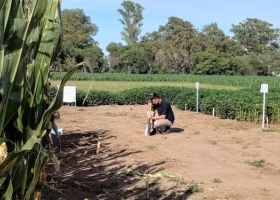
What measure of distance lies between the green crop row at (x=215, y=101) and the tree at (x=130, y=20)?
78150 mm

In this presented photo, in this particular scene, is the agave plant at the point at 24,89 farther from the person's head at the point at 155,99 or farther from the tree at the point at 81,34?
the tree at the point at 81,34

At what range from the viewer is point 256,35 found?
10612cm

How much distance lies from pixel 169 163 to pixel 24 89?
6765 mm

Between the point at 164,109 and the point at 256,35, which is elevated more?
the point at 256,35

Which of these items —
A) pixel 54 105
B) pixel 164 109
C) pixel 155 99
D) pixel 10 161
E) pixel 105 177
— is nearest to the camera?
pixel 10 161

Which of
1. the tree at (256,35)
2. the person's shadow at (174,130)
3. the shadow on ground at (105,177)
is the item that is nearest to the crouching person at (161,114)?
the person's shadow at (174,130)

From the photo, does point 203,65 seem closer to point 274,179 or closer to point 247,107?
point 247,107

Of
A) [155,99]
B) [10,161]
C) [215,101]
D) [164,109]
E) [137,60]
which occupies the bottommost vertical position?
[215,101]

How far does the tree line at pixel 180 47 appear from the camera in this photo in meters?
78.1

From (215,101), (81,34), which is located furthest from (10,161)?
(81,34)

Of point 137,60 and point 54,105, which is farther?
point 137,60

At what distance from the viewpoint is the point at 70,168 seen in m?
7.70

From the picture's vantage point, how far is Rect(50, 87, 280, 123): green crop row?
1603cm

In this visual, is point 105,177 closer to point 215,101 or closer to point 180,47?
point 215,101
